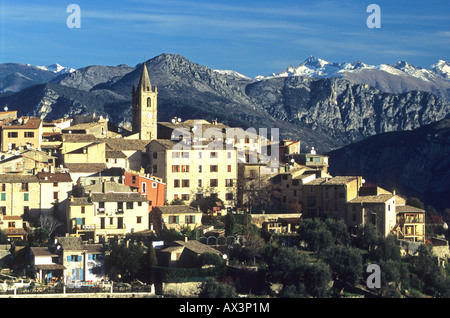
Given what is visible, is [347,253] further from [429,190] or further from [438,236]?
[429,190]

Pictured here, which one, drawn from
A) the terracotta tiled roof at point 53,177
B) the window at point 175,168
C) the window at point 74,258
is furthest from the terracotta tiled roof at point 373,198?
the window at point 74,258

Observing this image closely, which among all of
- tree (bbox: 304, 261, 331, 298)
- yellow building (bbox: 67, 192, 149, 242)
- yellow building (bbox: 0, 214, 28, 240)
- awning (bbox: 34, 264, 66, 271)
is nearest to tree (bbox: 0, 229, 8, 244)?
yellow building (bbox: 0, 214, 28, 240)

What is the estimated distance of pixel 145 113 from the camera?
307 ft

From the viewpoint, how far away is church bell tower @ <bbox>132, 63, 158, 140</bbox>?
92.0 metres

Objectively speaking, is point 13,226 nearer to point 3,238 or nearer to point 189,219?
point 3,238

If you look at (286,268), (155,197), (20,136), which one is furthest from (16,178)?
(286,268)

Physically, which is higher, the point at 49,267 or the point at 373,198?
the point at 373,198

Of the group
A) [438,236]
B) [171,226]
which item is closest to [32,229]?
[171,226]

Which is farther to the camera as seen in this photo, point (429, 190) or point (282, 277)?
point (429, 190)

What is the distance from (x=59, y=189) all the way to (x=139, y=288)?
13.5 meters

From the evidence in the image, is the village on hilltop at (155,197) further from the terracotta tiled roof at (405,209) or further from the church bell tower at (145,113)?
the church bell tower at (145,113)

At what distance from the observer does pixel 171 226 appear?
7181 centimetres

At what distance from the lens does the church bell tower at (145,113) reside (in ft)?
302
